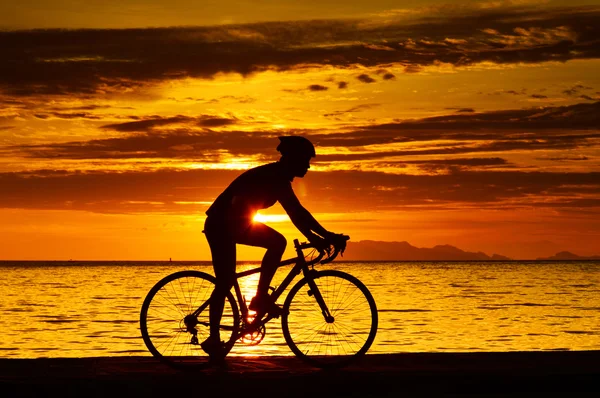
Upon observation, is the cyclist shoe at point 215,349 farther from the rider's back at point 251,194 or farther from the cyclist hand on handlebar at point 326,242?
the cyclist hand on handlebar at point 326,242

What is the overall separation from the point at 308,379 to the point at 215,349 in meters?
1.49

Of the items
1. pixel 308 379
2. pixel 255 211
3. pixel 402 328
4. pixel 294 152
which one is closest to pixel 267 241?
pixel 255 211

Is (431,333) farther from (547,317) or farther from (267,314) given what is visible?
(267,314)

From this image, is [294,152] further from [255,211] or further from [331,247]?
[331,247]

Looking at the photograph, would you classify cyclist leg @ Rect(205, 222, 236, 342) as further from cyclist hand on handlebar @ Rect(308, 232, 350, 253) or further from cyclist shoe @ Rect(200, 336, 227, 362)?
cyclist hand on handlebar @ Rect(308, 232, 350, 253)

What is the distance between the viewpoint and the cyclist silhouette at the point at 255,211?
962 cm

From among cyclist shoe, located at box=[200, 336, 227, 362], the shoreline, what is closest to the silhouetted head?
cyclist shoe, located at box=[200, 336, 227, 362]

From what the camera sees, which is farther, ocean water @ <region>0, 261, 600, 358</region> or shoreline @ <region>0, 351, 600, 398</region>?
ocean water @ <region>0, 261, 600, 358</region>

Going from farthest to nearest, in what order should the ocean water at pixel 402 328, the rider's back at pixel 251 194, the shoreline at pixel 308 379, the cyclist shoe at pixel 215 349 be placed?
the ocean water at pixel 402 328, the cyclist shoe at pixel 215 349, the rider's back at pixel 251 194, the shoreline at pixel 308 379

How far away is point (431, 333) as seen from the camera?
3059cm

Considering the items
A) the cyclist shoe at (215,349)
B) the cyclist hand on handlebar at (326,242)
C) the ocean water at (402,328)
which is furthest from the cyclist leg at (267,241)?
the ocean water at (402,328)

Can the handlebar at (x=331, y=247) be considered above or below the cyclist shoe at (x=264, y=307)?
above

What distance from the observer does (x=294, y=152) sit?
965cm

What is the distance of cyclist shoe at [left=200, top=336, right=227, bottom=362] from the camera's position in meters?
9.80
